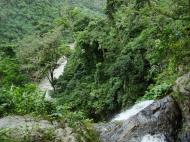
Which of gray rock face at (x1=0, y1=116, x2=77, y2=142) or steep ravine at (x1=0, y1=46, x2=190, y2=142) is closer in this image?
gray rock face at (x1=0, y1=116, x2=77, y2=142)

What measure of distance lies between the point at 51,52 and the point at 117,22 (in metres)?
10.2

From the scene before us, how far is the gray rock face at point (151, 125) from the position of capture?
1018cm

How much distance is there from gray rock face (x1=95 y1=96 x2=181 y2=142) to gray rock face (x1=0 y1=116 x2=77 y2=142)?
1522mm

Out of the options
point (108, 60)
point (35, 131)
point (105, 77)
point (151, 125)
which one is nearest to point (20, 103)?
point (35, 131)

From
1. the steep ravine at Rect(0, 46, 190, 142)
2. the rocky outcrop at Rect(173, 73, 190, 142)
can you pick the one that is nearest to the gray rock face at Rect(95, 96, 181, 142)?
the steep ravine at Rect(0, 46, 190, 142)

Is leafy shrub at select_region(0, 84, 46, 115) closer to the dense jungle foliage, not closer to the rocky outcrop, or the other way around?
the dense jungle foliage

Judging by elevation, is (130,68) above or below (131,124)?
below

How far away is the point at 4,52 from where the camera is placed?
140 ft

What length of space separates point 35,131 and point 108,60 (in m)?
19.7

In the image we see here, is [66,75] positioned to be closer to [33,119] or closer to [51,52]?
[51,52]

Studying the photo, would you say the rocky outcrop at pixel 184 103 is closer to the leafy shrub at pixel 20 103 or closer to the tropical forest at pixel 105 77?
the tropical forest at pixel 105 77

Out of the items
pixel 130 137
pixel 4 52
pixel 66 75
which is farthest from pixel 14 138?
pixel 4 52

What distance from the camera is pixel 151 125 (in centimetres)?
1038

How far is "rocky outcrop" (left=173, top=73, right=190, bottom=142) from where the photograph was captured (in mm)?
10005
